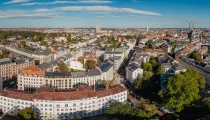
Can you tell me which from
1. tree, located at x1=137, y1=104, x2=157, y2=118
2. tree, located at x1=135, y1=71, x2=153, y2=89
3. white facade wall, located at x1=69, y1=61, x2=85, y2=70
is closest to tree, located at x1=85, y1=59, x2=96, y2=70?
white facade wall, located at x1=69, y1=61, x2=85, y2=70

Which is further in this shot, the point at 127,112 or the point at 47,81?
the point at 47,81

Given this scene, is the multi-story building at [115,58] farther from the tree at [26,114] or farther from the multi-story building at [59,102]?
the tree at [26,114]

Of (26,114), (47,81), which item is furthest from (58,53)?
(26,114)

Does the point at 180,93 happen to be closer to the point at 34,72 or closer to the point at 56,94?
the point at 56,94

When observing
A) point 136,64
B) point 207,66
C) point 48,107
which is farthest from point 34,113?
point 207,66

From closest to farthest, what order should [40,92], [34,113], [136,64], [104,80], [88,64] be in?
[34,113] → [40,92] → [104,80] → [136,64] → [88,64]

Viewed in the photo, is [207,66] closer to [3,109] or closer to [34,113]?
[34,113]

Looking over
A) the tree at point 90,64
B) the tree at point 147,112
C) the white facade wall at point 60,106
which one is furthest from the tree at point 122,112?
the tree at point 90,64
